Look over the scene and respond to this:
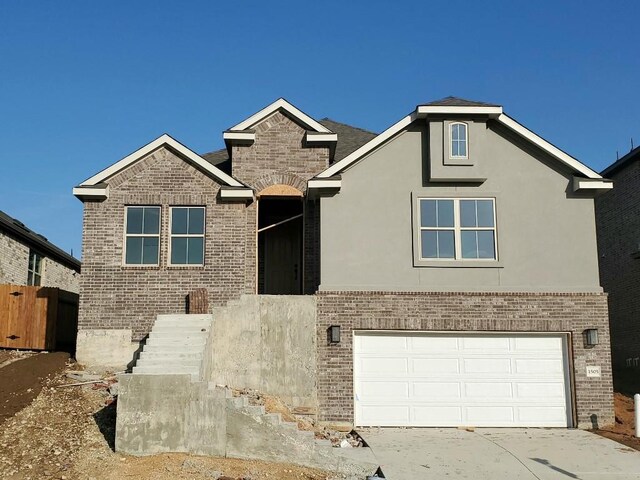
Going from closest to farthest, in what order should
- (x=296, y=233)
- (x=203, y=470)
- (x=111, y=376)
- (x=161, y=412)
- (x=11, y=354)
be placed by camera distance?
(x=203, y=470), (x=161, y=412), (x=111, y=376), (x=11, y=354), (x=296, y=233)

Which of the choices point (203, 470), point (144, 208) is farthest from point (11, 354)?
point (203, 470)

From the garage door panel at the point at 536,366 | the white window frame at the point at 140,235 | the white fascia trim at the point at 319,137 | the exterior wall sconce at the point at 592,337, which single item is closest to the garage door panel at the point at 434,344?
the garage door panel at the point at 536,366

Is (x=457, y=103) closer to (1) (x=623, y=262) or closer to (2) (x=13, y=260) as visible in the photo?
(1) (x=623, y=262)

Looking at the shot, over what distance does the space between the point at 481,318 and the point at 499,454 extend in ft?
11.8

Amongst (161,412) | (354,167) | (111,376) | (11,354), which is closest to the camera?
(161,412)

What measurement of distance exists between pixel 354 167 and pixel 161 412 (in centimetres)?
743

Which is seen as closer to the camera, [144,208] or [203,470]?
[203,470]

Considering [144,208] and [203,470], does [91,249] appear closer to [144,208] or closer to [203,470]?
[144,208]

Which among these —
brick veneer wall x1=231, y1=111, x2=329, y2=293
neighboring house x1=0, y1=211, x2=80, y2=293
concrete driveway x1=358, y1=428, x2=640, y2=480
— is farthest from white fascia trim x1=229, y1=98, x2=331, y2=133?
neighboring house x1=0, y1=211, x2=80, y2=293

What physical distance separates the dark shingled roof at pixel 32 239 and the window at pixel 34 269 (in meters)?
0.27

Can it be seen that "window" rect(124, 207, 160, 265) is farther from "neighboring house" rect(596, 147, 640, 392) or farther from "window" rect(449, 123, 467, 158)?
"neighboring house" rect(596, 147, 640, 392)

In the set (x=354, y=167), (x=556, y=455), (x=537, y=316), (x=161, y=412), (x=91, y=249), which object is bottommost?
(x=556, y=455)

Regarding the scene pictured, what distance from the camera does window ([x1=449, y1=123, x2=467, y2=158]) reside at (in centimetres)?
1670

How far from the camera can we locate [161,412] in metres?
12.2
